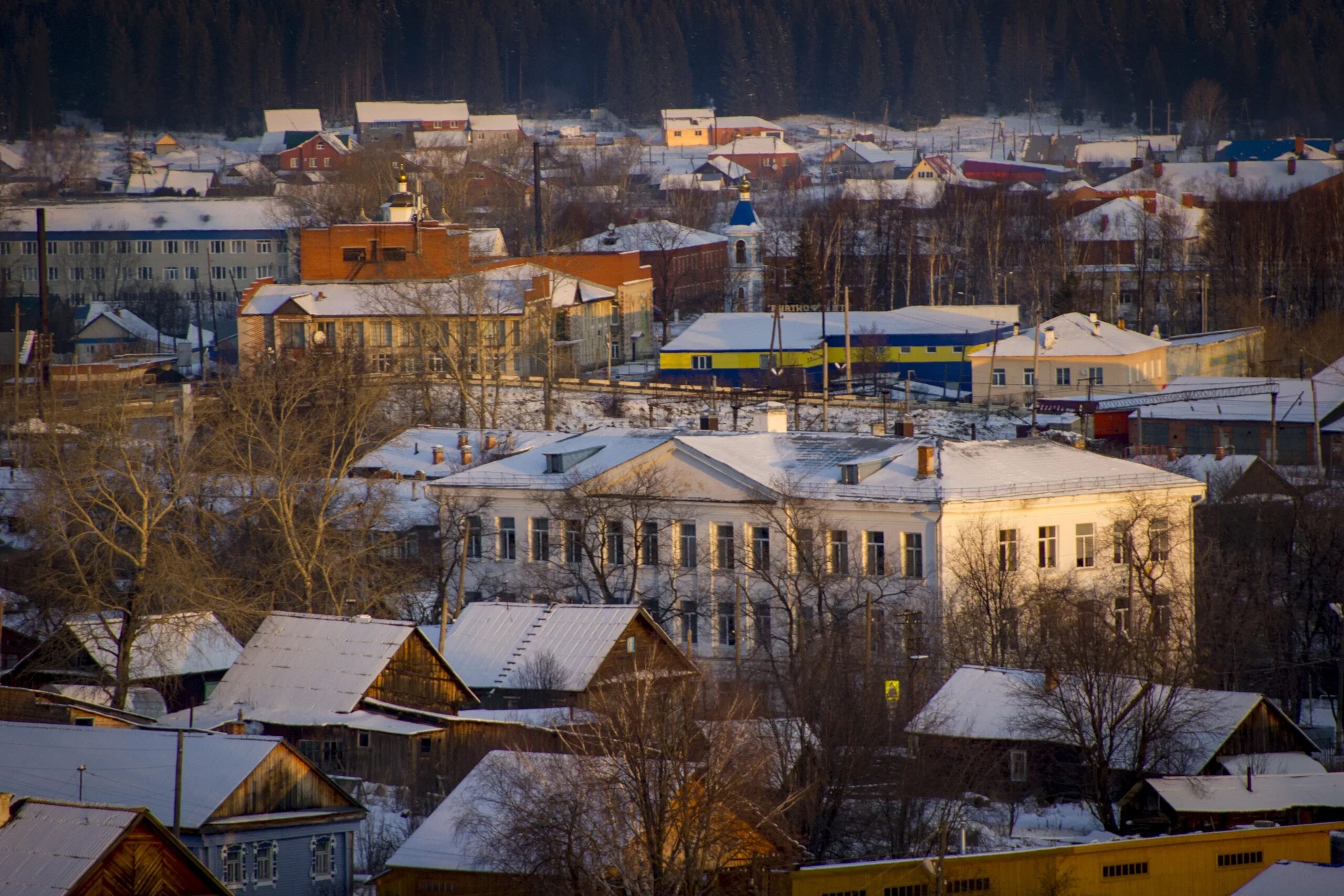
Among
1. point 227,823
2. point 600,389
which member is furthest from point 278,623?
point 600,389

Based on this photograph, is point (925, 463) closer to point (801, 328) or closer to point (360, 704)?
point (360, 704)

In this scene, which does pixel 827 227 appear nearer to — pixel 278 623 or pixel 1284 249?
pixel 1284 249

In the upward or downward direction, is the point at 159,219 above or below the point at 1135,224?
above

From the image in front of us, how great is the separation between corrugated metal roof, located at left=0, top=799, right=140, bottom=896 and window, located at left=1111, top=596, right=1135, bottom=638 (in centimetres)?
1618

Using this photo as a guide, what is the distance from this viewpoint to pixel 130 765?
2236 centimetres

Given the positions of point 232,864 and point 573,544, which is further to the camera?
point 573,544

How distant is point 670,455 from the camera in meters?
33.8

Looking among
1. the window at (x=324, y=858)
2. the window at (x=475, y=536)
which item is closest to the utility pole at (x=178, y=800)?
the window at (x=324, y=858)

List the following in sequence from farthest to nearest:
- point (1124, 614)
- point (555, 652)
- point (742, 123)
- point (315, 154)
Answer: point (742, 123) → point (315, 154) → point (1124, 614) → point (555, 652)

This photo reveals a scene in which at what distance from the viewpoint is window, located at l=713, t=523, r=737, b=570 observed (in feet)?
109

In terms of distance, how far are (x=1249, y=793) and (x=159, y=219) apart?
6092cm

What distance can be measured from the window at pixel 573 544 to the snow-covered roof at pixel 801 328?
23.5m

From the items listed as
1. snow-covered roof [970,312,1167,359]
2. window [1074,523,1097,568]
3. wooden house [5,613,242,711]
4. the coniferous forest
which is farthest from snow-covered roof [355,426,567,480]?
the coniferous forest

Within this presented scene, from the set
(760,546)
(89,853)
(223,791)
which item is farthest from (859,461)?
(89,853)
